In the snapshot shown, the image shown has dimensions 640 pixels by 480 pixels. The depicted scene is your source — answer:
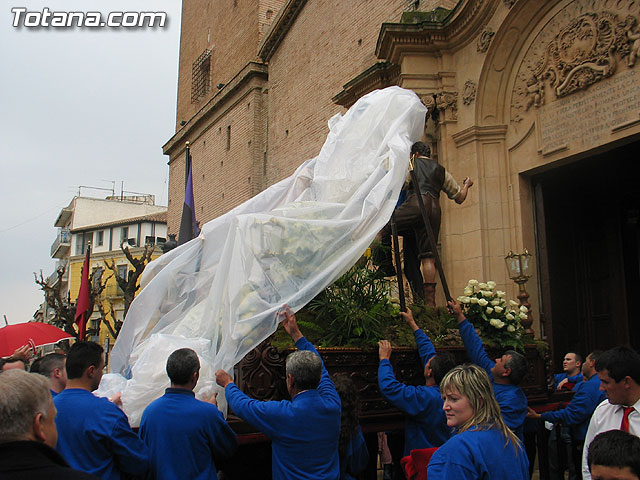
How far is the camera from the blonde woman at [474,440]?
2.59 m

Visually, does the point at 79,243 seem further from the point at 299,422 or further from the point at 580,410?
the point at 299,422

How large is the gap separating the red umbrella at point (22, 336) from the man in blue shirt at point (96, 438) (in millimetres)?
3138

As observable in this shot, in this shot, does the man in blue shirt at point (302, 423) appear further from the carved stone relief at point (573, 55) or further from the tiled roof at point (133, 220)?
the tiled roof at point (133, 220)

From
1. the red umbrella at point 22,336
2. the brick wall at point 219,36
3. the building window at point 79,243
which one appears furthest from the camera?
the building window at point 79,243

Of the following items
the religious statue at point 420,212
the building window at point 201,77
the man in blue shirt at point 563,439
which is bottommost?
the man in blue shirt at point 563,439

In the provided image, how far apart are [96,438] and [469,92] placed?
8007mm

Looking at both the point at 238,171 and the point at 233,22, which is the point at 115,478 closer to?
the point at 238,171

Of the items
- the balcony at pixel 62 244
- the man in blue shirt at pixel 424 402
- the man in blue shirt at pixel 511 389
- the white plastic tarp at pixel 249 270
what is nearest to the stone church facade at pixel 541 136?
the white plastic tarp at pixel 249 270

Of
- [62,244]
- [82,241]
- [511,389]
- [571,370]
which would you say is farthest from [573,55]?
[62,244]

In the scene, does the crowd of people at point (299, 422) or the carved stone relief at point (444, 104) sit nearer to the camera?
the crowd of people at point (299, 422)

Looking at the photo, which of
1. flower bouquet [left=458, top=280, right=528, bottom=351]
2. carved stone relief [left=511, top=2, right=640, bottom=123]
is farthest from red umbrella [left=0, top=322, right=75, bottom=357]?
carved stone relief [left=511, top=2, right=640, bottom=123]

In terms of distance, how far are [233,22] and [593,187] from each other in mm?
16054

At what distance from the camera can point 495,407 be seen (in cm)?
279

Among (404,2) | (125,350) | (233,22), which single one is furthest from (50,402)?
(233,22)
